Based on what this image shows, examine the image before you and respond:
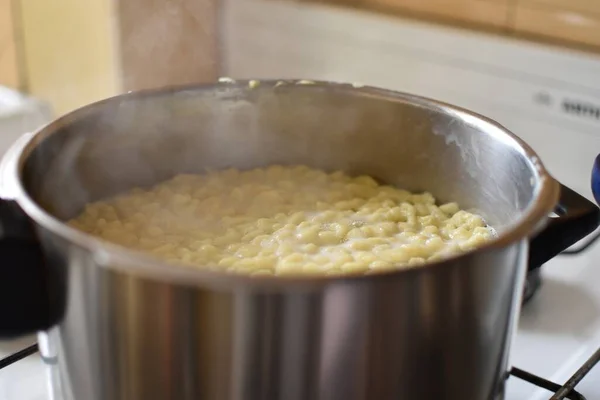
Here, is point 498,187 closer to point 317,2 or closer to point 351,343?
point 351,343

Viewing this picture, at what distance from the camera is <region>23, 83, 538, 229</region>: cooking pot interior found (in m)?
0.58

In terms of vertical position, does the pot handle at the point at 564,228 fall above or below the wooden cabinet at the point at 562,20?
below

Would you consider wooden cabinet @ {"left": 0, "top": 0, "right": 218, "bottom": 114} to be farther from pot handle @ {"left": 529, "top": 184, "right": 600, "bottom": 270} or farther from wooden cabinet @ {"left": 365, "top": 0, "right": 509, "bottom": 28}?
pot handle @ {"left": 529, "top": 184, "right": 600, "bottom": 270}

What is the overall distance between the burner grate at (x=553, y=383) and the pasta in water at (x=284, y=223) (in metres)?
0.10

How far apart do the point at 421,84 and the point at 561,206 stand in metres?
0.40

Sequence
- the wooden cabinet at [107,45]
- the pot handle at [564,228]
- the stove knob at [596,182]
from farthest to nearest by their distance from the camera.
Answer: the wooden cabinet at [107,45] → the stove knob at [596,182] → the pot handle at [564,228]

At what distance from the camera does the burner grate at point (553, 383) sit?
21.7 inches

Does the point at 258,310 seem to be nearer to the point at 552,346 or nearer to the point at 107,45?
the point at 552,346

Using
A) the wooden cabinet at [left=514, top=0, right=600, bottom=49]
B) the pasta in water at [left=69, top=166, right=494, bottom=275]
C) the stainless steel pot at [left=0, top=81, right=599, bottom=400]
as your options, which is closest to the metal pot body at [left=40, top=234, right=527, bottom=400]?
the stainless steel pot at [left=0, top=81, right=599, bottom=400]

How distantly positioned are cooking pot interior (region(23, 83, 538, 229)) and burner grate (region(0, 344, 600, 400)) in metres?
0.11

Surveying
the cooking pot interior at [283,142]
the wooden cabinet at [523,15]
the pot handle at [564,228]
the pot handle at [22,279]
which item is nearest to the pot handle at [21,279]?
the pot handle at [22,279]

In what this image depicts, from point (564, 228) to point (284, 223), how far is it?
0.23 metres

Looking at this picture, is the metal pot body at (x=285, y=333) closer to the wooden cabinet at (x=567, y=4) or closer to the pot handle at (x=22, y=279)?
the pot handle at (x=22, y=279)

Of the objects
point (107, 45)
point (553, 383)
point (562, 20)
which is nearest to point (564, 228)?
point (553, 383)
